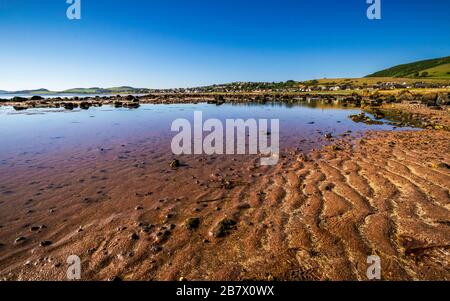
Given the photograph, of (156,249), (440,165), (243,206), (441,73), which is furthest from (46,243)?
(441,73)

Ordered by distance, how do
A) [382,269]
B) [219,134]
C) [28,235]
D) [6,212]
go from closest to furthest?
[382,269]
[28,235]
[6,212]
[219,134]

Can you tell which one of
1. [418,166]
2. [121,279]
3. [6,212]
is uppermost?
[418,166]

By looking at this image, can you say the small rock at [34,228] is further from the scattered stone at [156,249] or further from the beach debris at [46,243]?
the scattered stone at [156,249]

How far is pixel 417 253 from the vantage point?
17.1 ft

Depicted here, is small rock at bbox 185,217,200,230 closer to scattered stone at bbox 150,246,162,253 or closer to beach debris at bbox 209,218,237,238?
beach debris at bbox 209,218,237,238

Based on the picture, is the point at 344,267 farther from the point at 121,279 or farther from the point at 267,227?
the point at 121,279

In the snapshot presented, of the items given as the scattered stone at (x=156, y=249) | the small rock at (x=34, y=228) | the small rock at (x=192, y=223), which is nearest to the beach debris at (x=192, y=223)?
the small rock at (x=192, y=223)

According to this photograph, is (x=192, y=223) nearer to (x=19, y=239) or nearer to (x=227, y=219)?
(x=227, y=219)

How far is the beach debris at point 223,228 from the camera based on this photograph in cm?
614

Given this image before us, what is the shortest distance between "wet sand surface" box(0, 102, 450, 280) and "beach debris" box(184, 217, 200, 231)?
0.09ft

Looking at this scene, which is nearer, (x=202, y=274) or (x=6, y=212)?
(x=202, y=274)

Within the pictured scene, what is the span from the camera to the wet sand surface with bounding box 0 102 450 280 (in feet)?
16.4
